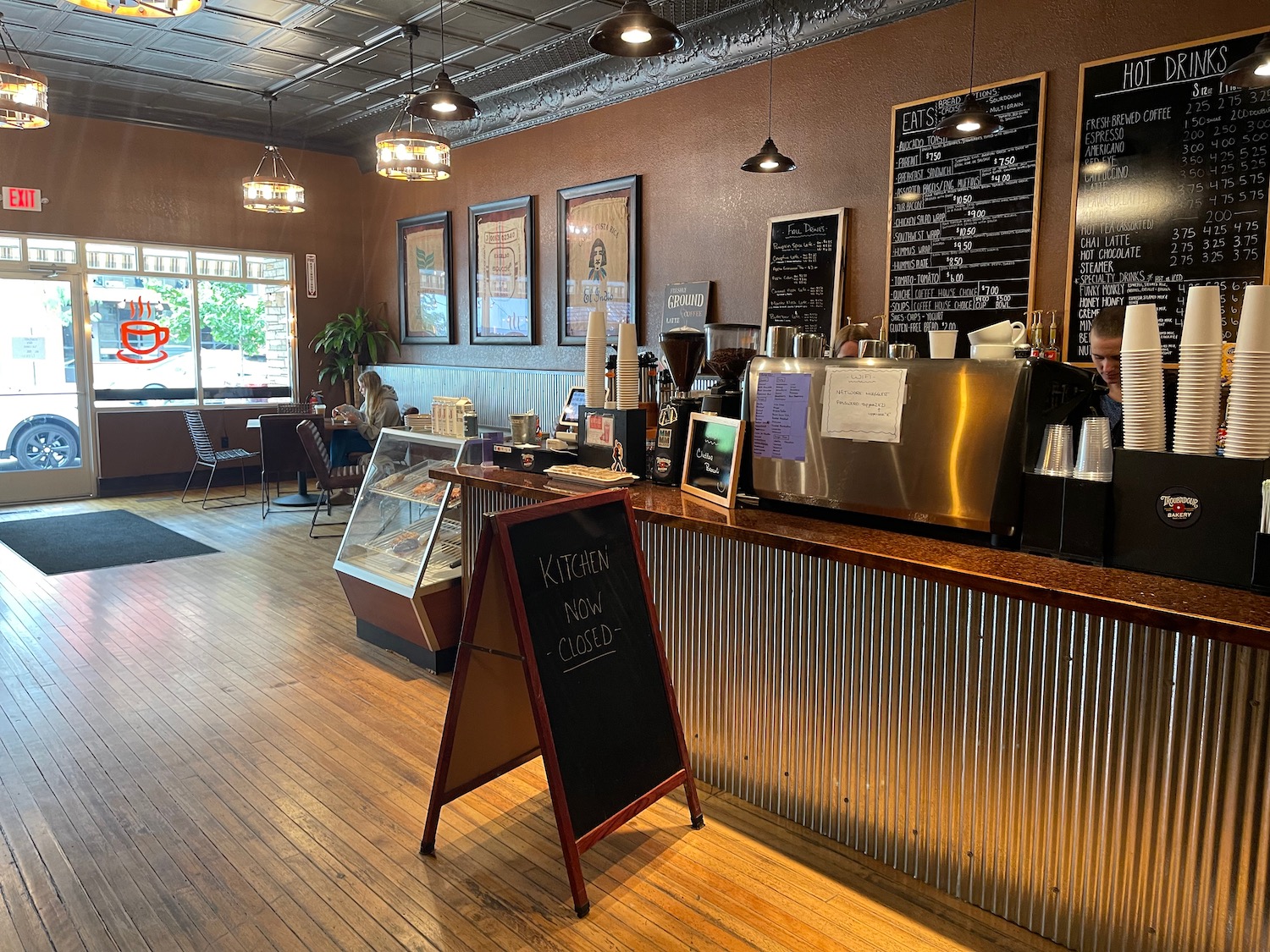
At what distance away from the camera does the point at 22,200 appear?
8.39 metres

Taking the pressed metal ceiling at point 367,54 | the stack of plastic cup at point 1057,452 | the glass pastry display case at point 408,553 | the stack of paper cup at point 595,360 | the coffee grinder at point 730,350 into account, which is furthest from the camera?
the pressed metal ceiling at point 367,54

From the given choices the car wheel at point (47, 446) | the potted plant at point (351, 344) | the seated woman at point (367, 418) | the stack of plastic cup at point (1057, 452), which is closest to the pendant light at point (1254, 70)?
the stack of plastic cup at point (1057, 452)

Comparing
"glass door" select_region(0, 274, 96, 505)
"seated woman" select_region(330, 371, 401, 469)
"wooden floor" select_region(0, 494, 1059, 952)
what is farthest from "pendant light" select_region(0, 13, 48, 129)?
"glass door" select_region(0, 274, 96, 505)

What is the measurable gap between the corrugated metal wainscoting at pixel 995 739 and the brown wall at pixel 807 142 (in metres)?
2.96

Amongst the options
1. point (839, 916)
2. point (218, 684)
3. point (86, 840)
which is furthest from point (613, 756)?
point (218, 684)

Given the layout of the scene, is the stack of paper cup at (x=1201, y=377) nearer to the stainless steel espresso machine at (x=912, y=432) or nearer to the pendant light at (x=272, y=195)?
the stainless steel espresso machine at (x=912, y=432)

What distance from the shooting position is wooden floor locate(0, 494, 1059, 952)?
7.52 feet

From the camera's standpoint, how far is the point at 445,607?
4125 millimetres

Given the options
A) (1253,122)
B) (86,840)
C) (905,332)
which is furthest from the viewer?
(905,332)

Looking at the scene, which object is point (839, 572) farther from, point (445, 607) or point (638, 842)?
point (445, 607)

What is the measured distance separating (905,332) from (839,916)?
12.1ft

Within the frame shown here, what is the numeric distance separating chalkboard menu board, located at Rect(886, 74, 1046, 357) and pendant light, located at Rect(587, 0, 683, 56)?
7.46 feet

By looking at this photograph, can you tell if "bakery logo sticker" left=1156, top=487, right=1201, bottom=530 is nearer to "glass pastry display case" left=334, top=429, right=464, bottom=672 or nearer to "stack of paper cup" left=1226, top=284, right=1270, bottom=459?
"stack of paper cup" left=1226, top=284, right=1270, bottom=459

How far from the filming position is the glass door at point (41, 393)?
28.2ft
